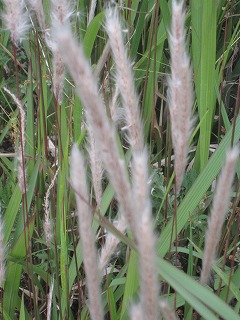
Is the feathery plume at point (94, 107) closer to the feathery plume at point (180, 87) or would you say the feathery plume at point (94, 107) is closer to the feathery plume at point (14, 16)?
the feathery plume at point (180, 87)

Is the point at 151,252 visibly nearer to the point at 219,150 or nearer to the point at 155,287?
the point at 155,287

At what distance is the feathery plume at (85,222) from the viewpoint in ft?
1.51

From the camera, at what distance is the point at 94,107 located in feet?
1.27

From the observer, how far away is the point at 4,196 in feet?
4.30

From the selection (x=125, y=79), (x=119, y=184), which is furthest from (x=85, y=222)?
(x=125, y=79)

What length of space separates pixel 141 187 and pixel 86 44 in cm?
77

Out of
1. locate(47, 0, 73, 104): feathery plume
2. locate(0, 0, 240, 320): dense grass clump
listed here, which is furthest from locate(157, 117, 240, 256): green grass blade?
locate(47, 0, 73, 104): feathery plume

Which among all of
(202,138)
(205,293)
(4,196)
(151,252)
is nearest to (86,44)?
(202,138)

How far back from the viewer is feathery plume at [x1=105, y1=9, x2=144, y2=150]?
0.55 m

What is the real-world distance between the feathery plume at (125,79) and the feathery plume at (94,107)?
0.15 meters

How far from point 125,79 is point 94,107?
0.20 m

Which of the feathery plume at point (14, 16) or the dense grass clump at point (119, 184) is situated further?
the feathery plume at point (14, 16)

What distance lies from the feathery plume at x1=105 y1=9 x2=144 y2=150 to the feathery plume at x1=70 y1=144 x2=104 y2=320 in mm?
122

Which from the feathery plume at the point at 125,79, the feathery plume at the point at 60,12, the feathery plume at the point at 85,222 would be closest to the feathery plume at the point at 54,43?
the feathery plume at the point at 60,12
